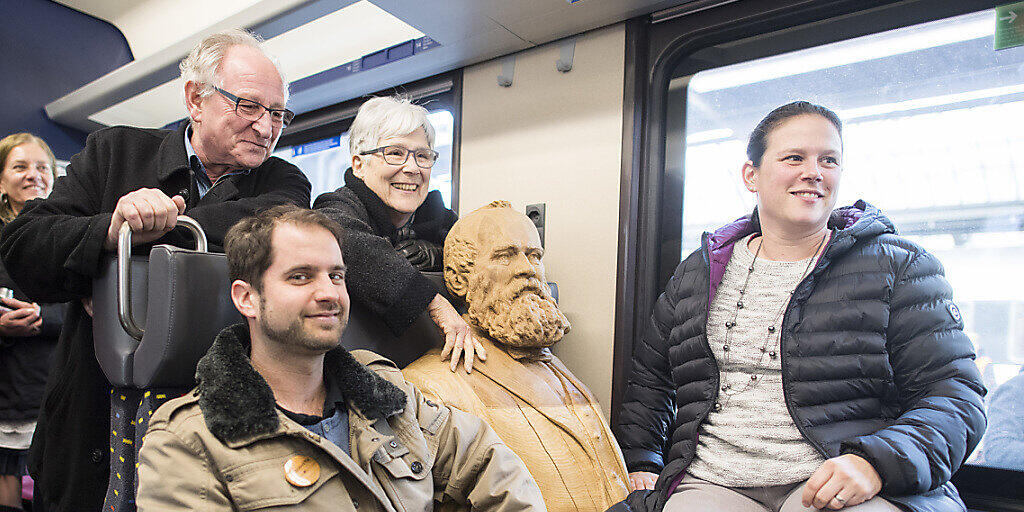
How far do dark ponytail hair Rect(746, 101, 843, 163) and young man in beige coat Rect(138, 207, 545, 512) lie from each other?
43.2 inches

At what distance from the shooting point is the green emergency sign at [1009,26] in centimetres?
221

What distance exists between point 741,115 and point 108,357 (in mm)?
2437

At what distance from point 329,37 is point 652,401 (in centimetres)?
364

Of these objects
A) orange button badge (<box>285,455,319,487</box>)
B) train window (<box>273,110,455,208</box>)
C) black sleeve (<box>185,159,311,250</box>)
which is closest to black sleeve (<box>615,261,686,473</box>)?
orange button badge (<box>285,455,319,487</box>)

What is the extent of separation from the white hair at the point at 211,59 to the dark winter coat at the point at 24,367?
1.65 metres

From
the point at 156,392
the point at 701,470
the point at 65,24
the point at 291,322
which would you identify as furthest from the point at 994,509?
the point at 65,24

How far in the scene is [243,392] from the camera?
54.4 inches

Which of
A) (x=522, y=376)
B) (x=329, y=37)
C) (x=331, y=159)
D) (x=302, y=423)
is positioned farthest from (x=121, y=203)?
(x=331, y=159)

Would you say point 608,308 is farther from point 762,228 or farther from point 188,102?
point 188,102

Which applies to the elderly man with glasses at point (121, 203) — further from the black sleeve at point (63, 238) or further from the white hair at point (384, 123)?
the white hair at point (384, 123)

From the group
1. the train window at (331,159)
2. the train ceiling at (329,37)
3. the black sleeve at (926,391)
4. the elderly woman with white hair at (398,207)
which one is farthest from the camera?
the train window at (331,159)

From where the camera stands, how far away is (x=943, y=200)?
233cm

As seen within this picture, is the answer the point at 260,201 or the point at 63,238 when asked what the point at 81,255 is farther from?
the point at 260,201

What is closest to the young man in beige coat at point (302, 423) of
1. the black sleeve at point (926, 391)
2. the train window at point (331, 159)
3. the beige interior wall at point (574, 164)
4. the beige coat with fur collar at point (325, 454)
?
the beige coat with fur collar at point (325, 454)
